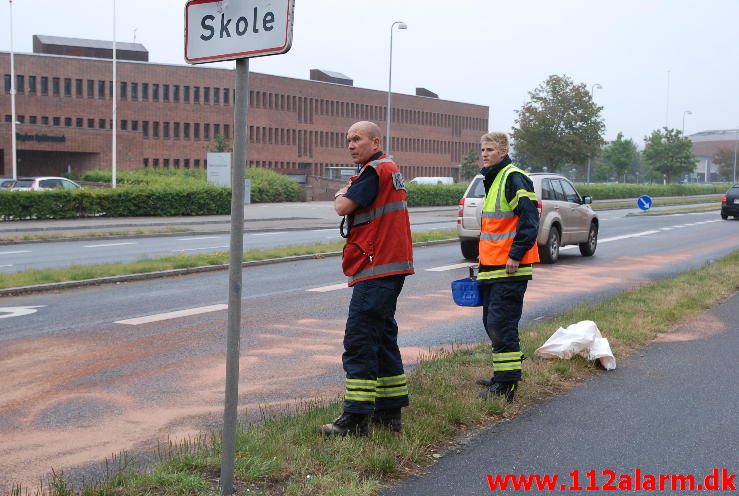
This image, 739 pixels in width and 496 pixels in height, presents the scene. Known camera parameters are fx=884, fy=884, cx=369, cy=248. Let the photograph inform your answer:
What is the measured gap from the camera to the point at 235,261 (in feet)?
13.1

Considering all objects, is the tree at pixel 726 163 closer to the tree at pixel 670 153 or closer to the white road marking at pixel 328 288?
the tree at pixel 670 153

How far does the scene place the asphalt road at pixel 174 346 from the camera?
5637 millimetres

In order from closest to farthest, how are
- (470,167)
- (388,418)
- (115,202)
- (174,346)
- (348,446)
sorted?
(348,446), (388,418), (174,346), (115,202), (470,167)

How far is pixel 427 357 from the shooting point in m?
7.82

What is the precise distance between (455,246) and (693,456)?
56.8ft

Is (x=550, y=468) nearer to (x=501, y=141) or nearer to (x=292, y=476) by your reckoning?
(x=292, y=476)

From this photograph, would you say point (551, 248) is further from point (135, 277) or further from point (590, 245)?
point (135, 277)

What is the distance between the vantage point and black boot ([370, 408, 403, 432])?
518 centimetres

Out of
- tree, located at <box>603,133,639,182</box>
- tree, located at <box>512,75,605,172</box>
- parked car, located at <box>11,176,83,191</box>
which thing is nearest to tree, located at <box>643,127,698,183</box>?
tree, located at <box>603,133,639,182</box>

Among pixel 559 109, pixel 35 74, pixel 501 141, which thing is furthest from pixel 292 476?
pixel 35 74

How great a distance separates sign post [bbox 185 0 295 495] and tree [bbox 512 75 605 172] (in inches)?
2082

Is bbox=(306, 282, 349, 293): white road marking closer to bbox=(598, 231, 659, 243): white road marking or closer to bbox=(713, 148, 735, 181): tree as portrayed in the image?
bbox=(598, 231, 659, 243): white road marking

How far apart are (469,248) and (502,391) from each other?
1226 centimetres

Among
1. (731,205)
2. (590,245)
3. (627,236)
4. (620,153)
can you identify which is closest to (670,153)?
(620,153)
